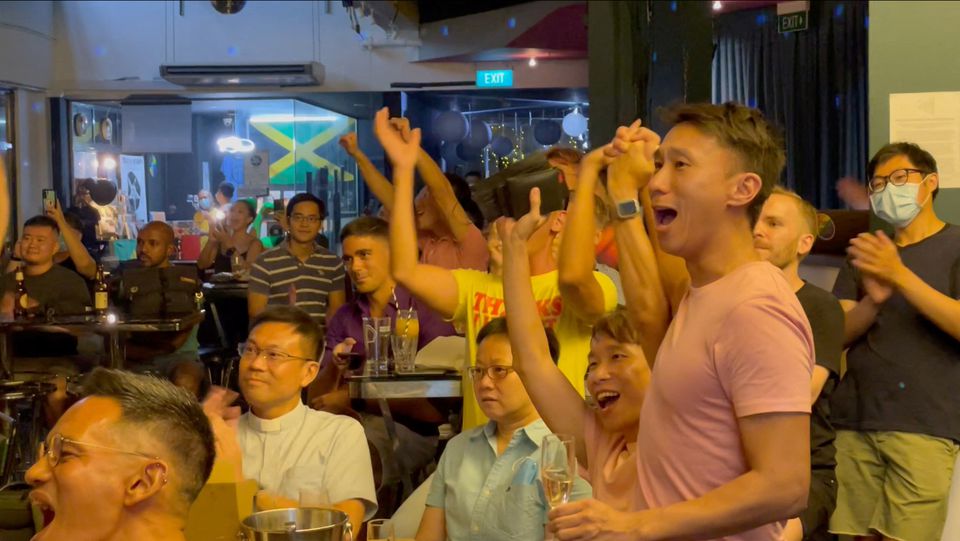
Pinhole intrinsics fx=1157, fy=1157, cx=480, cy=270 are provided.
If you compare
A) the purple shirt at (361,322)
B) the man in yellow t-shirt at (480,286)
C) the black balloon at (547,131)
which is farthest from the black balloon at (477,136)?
the man in yellow t-shirt at (480,286)

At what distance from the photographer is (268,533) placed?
188cm

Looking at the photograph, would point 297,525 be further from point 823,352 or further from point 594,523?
point 823,352

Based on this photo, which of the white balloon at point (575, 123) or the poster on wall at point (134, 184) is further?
the poster on wall at point (134, 184)

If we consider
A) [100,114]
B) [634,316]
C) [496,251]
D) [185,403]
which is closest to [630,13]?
[496,251]

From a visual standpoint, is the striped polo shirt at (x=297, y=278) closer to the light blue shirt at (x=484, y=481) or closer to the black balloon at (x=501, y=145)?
Result: the light blue shirt at (x=484, y=481)

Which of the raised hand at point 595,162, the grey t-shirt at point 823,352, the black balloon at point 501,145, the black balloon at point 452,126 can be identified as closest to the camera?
the raised hand at point 595,162

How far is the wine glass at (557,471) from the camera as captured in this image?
1847 mm

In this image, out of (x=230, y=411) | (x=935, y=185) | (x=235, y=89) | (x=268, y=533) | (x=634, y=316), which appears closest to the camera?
(x=268, y=533)

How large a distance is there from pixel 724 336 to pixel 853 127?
5.86 m

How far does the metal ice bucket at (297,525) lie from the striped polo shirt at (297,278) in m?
3.93

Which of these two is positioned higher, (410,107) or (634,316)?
(410,107)

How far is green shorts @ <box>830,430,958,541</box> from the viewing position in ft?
12.6

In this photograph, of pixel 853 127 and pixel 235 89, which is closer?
pixel 853 127

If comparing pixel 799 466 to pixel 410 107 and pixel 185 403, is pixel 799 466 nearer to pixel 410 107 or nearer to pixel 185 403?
pixel 185 403
